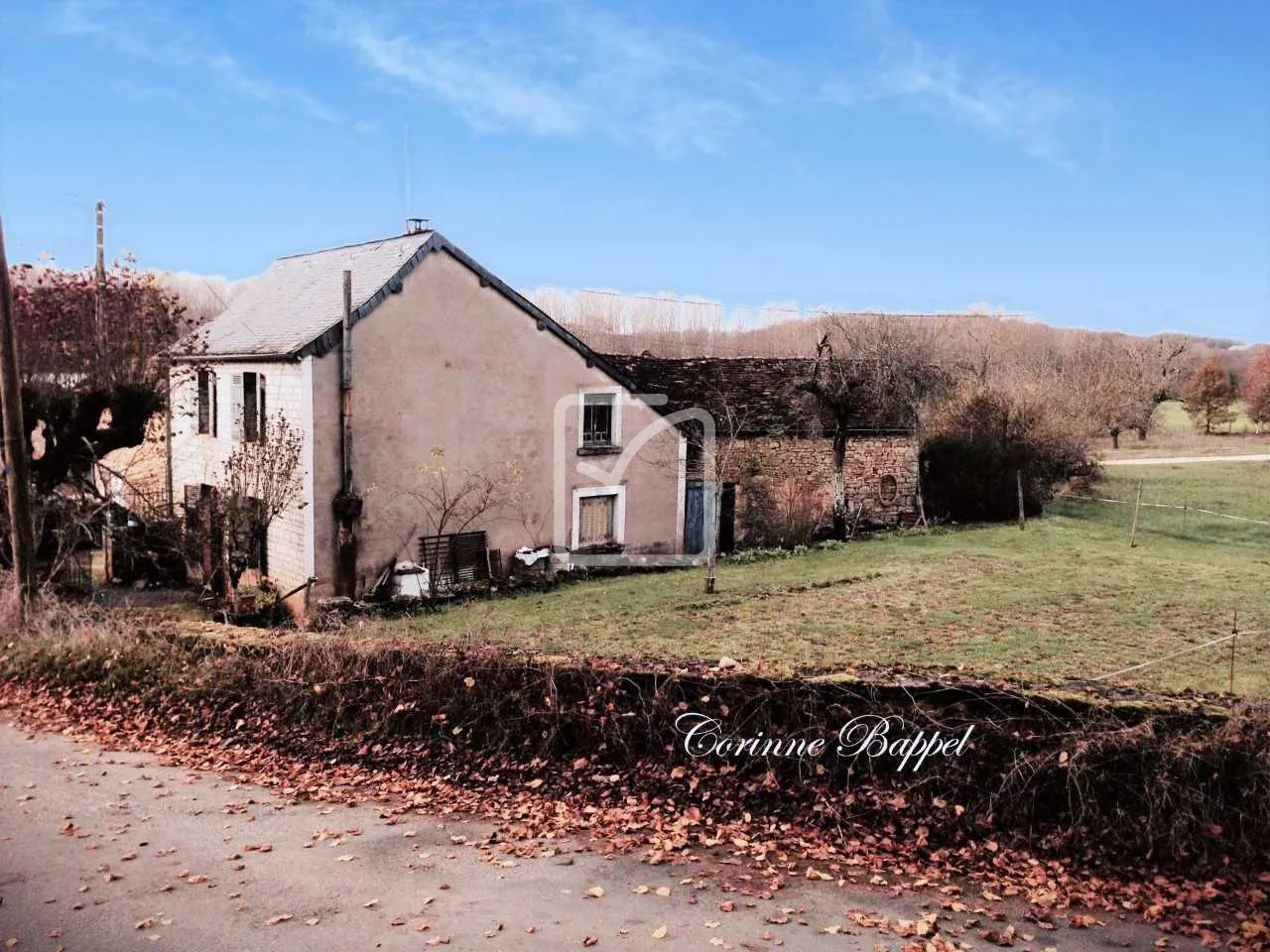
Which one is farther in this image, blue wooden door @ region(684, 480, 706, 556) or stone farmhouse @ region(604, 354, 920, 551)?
stone farmhouse @ region(604, 354, 920, 551)

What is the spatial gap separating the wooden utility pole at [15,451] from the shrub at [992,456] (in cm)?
2526

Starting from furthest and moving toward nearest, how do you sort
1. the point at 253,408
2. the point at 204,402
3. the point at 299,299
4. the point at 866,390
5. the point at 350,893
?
the point at 866,390, the point at 204,402, the point at 299,299, the point at 253,408, the point at 350,893

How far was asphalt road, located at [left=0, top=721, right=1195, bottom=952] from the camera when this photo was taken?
270 inches

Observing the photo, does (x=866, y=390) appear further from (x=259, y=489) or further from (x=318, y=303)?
(x=259, y=489)

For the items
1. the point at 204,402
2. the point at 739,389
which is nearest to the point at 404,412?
the point at 204,402

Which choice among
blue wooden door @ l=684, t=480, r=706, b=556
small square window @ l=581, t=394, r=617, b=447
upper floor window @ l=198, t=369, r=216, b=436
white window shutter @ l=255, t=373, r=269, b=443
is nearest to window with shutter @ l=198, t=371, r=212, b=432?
upper floor window @ l=198, t=369, r=216, b=436

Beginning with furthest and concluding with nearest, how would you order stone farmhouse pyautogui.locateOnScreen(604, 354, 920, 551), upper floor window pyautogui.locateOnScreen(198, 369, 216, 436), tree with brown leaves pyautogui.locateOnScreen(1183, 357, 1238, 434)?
tree with brown leaves pyautogui.locateOnScreen(1183, 357, 1238, 434)
stone farmhouse pyautogui.locateOnScreen(604, 354, 920, 551)
upper floor window pyautogui.locateOnScreen(198, 369, 216, 436)

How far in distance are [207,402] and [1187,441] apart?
2314 inches

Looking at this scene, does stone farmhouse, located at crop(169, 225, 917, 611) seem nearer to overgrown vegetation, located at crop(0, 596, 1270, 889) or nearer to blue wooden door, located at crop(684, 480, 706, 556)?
blue wooden door, located at crop(684, 480, 706, 556)

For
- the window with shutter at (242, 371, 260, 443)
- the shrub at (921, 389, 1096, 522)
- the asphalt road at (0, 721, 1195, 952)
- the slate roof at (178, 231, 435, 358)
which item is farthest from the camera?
the shrub at (921, 389, 1096, 522)

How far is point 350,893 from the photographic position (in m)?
7.62

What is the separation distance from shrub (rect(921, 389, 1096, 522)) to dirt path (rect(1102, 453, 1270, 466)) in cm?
1501

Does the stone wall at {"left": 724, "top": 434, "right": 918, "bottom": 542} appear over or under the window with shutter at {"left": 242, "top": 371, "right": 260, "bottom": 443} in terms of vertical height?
under

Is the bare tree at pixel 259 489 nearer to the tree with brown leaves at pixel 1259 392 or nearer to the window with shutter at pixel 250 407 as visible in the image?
the window with shutter at pixel 250 407
